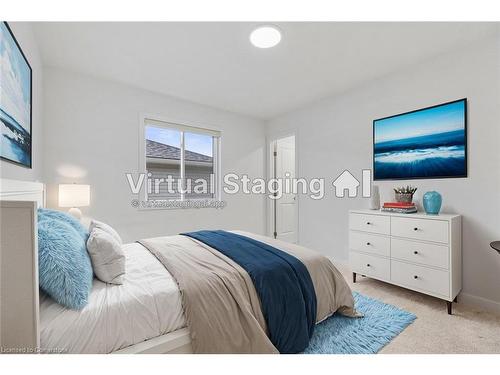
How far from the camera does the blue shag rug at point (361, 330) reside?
156 centimetres

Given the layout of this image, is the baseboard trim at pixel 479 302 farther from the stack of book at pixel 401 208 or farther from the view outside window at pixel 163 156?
the view outside window at pixel 163 156

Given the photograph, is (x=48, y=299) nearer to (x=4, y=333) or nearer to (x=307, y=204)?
(x=4, y=333)

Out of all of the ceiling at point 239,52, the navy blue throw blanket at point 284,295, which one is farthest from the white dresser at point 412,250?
the ceiling at point 239,52

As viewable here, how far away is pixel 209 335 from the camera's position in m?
1.19

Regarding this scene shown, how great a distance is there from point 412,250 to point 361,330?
957mm

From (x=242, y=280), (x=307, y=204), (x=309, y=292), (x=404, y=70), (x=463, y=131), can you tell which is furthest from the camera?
(x=307, y=204)

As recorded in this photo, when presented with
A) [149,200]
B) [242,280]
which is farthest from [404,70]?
[149,200]

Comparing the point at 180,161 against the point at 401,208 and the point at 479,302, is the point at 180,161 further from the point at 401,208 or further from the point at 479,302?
the point at 479,302

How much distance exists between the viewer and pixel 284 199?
472 cm

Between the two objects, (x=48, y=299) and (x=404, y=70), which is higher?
(x=404, y=70)

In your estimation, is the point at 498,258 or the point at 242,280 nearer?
the point at 242,280

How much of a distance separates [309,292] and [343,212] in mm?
1932

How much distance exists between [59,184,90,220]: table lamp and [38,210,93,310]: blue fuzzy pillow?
4.94 ft

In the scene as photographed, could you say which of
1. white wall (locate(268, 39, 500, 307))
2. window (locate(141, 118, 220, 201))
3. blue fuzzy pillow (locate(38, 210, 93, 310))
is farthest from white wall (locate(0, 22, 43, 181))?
white wall (locate(268, 39, 500, 307))
